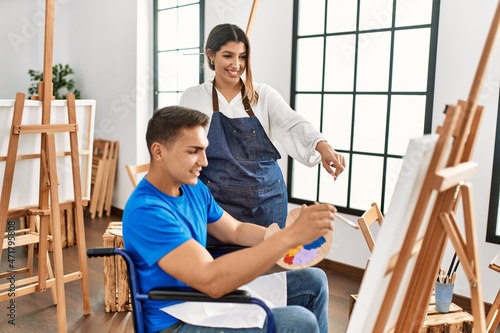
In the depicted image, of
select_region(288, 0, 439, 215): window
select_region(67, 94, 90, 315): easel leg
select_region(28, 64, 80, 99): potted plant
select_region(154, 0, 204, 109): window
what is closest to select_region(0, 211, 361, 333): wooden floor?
select_region(67, 94, 90, 315): easel leg

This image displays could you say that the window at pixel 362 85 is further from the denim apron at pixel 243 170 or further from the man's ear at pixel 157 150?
the man's ear at pixel 157 150

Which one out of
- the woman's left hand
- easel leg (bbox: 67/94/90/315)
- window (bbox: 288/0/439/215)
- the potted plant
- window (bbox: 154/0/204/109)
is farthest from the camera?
the potted plant

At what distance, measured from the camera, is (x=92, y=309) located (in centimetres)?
306

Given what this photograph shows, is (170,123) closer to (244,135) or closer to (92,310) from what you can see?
(244,135)

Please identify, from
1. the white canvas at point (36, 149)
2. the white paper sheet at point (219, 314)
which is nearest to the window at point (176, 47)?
the white canvas at point (36, 149)

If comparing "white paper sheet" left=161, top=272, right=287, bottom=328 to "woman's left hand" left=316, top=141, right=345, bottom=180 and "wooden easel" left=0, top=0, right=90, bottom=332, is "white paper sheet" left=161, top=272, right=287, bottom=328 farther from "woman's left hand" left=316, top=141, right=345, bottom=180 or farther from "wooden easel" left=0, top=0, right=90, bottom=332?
"wooden easel" left=0, top=0, right=90, bottom=332

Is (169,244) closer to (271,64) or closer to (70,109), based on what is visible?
(70,109)

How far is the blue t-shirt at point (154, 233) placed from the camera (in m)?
1.41

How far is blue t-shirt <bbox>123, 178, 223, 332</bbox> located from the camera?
55.6 inches

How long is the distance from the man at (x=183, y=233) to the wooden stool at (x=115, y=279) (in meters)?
1.40

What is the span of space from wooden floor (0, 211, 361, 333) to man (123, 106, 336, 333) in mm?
1427

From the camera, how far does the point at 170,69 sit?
16.4 feet

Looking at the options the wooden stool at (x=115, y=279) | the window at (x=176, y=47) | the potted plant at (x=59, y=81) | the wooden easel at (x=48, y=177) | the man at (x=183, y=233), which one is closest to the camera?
the man at (x=183, y=233)

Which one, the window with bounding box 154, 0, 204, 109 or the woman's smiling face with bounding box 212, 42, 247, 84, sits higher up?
the window with bounding box 154, 0, 204, 109
